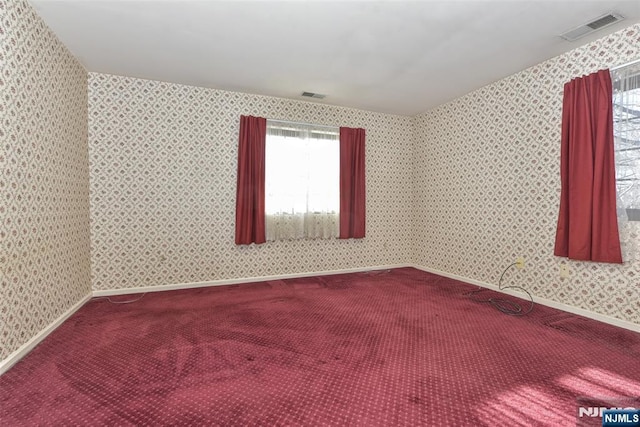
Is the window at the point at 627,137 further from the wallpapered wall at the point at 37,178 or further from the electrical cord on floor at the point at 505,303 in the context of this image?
the wallpapered wall at the point at 37,178

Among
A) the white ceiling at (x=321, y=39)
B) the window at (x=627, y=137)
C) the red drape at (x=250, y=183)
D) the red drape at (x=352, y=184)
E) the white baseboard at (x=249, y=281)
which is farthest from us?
the red drape at (x=352, y=184)

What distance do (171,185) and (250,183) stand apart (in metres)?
0.93

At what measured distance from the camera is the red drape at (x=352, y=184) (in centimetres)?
443

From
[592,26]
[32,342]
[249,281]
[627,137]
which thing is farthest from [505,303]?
[32,342]

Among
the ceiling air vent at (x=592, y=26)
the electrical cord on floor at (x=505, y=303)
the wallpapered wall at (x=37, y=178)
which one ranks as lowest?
the electrical cord on floor at (x=505, y=303)

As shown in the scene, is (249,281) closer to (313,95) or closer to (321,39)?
(313,95)

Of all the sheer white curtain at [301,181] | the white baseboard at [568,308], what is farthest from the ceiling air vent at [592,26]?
the sheer white curtain at [301,181]

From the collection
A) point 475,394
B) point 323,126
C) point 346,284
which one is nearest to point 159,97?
point 323,126

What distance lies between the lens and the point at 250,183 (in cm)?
391

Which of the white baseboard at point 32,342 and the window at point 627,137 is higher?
the window at point 627,137

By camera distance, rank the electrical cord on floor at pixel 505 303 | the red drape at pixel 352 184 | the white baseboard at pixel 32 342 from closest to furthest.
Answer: the white baseboard at pixel 32 342, the electrical cord on floor at pixel 505 303, the red drape at pixel 352 184

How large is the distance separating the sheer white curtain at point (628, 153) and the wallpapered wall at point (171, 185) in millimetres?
3041

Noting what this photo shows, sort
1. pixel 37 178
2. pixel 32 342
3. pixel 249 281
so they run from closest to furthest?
1. pixel 32 342
2. pixel 37 178
3. pixel 249 281

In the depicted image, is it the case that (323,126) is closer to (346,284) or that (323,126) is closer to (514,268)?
(346,284)
